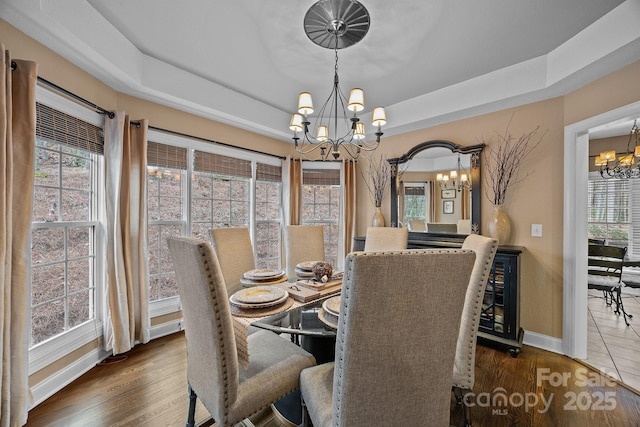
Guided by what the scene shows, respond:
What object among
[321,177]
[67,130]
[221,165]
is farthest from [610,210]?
[67,130]

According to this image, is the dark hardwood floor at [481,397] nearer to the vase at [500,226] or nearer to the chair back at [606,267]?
the vase at [500,226]

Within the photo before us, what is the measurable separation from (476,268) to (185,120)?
3.11 metres

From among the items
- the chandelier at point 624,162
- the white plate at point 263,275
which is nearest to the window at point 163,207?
the white plate at point 263,275

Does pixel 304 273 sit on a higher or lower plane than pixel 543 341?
higher

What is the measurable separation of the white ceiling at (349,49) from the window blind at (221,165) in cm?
49

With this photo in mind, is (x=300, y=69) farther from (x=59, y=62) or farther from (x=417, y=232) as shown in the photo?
(x=417, y=232)

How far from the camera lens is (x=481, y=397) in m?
1.88

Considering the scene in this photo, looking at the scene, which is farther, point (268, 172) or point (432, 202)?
point (268, 172)

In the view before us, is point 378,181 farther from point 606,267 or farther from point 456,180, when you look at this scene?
point 606,267

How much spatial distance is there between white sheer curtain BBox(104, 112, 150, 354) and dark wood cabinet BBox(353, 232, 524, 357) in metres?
3.34

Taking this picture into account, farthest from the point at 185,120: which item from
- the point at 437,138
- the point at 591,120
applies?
the point at 591,120

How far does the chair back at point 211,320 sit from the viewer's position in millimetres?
1096

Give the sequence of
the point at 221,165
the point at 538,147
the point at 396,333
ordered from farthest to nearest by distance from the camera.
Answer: the point at 221,165 → the point at 538,147 → the point at 396,333

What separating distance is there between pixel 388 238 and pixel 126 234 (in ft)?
8.13
